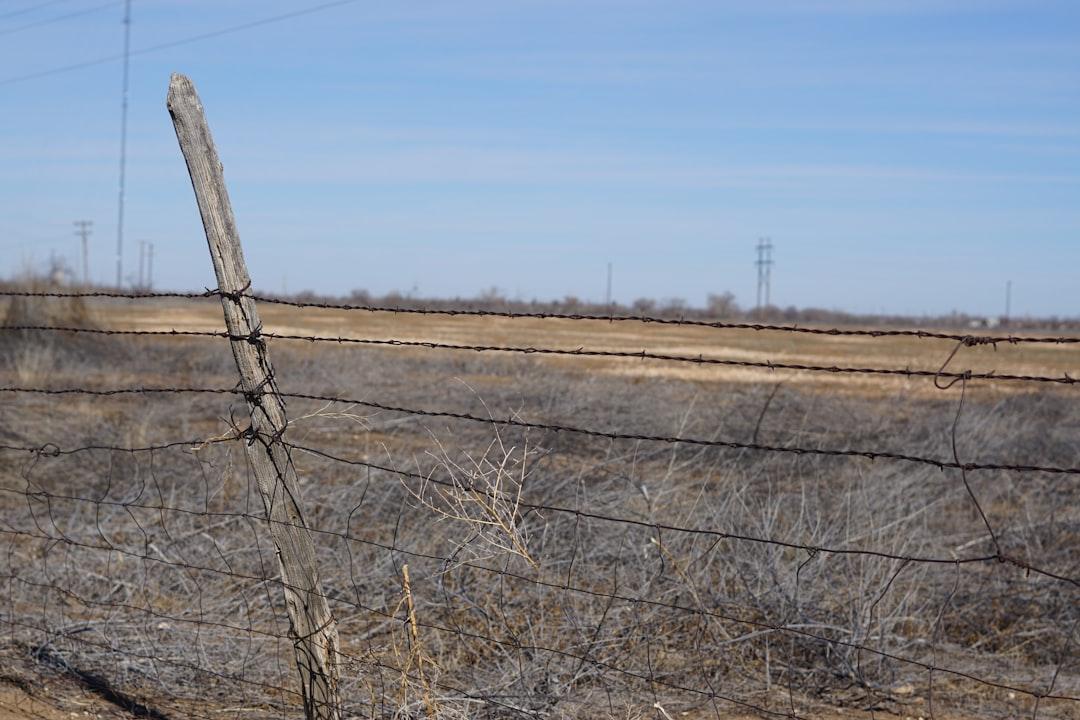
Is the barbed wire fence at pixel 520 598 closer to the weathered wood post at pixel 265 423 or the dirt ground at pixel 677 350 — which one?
the weathered wood post at pixel 265 423

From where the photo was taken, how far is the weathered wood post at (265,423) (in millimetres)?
3396

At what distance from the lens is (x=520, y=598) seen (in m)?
5.27

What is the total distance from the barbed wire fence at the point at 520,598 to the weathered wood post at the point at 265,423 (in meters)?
0.01

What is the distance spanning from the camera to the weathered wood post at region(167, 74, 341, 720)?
11.1ft

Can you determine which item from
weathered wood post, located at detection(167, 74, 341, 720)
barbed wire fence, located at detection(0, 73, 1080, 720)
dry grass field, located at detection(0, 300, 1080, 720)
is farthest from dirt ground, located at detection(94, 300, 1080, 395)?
weathered wood post, located at detection(167, 74, 341, 720)

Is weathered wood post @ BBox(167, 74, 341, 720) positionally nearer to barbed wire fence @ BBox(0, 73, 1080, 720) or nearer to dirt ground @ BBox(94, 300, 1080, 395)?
barbed wire fence @ BBox(0, 73, 1080, 720)

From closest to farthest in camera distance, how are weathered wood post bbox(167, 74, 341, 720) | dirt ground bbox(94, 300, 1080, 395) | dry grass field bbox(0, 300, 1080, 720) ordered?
1. weathered wood post bbox(167, 74, 341, 720)
2. dry grass field bbox(0, 300, 1080, 720)
3. dirt ground bbox(94, 300, 1080, 395)

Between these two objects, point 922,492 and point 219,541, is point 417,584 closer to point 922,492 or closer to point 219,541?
point 219,541

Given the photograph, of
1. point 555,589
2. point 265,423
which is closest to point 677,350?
point 555,589

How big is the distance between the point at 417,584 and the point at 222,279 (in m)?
2.50

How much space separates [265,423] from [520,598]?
7.22 ft

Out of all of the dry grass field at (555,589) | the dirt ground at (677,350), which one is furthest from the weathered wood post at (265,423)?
the dirt ground at (677,350)

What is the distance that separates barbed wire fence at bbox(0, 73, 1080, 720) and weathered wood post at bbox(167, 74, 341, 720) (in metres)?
0.01

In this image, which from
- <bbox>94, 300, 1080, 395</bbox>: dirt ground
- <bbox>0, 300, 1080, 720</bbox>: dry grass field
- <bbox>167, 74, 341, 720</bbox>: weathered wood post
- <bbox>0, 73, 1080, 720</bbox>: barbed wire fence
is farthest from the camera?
<bbox>94, 300, 1080, 395</bbox>: dirt ground
